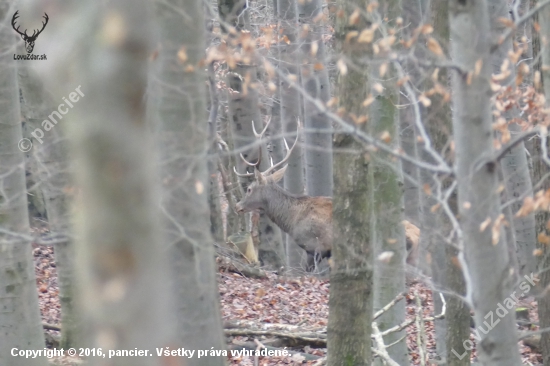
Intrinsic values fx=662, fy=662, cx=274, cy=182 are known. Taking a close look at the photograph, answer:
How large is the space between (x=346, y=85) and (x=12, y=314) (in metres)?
3.34

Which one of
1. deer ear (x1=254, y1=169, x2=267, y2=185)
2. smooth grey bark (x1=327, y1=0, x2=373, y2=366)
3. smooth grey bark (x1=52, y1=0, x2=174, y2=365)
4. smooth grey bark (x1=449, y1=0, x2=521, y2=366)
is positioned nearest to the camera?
smooth grey bark (x1=52, y1=0, x2=174, y2=365)

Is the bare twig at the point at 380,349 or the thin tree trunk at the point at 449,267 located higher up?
the thin tree trunk at the point at 449,267

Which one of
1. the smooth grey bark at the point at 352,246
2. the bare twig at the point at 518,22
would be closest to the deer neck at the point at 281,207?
the smooth grey bark at the point at 352,246

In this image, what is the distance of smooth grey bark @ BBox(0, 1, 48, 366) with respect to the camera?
17.5 ft

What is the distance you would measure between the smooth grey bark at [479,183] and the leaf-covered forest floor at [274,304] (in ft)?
13.2

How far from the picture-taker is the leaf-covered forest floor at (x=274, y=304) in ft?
28.2

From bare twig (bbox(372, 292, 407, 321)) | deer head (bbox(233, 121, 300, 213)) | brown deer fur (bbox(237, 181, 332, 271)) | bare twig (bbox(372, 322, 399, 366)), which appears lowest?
bare twig (bbox(372, 322, 399, 366))

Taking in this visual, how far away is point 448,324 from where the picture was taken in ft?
22.7

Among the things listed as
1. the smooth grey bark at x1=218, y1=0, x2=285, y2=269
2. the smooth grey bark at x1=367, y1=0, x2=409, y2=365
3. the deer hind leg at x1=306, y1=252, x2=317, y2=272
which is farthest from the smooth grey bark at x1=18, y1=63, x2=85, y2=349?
the deer hind leg at x1=306, y1=252, x2=317, y2=272

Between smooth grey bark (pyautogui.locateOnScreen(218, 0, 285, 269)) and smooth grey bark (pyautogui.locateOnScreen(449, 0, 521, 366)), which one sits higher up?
smooth grey bark (pyautogui.locateOnScreen(218, 0, 285, 269))

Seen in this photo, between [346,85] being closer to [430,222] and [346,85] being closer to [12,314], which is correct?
[12,314]

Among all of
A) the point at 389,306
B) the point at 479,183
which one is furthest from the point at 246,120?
the point at 479,183

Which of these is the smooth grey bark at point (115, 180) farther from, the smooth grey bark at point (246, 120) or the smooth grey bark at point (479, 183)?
the smooth grey bark at point (246, 120)

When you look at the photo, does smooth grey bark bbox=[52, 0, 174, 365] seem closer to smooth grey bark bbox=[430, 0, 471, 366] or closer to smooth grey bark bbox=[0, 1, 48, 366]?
smooth grey bark bbox=[0, 1, 48, 366]
